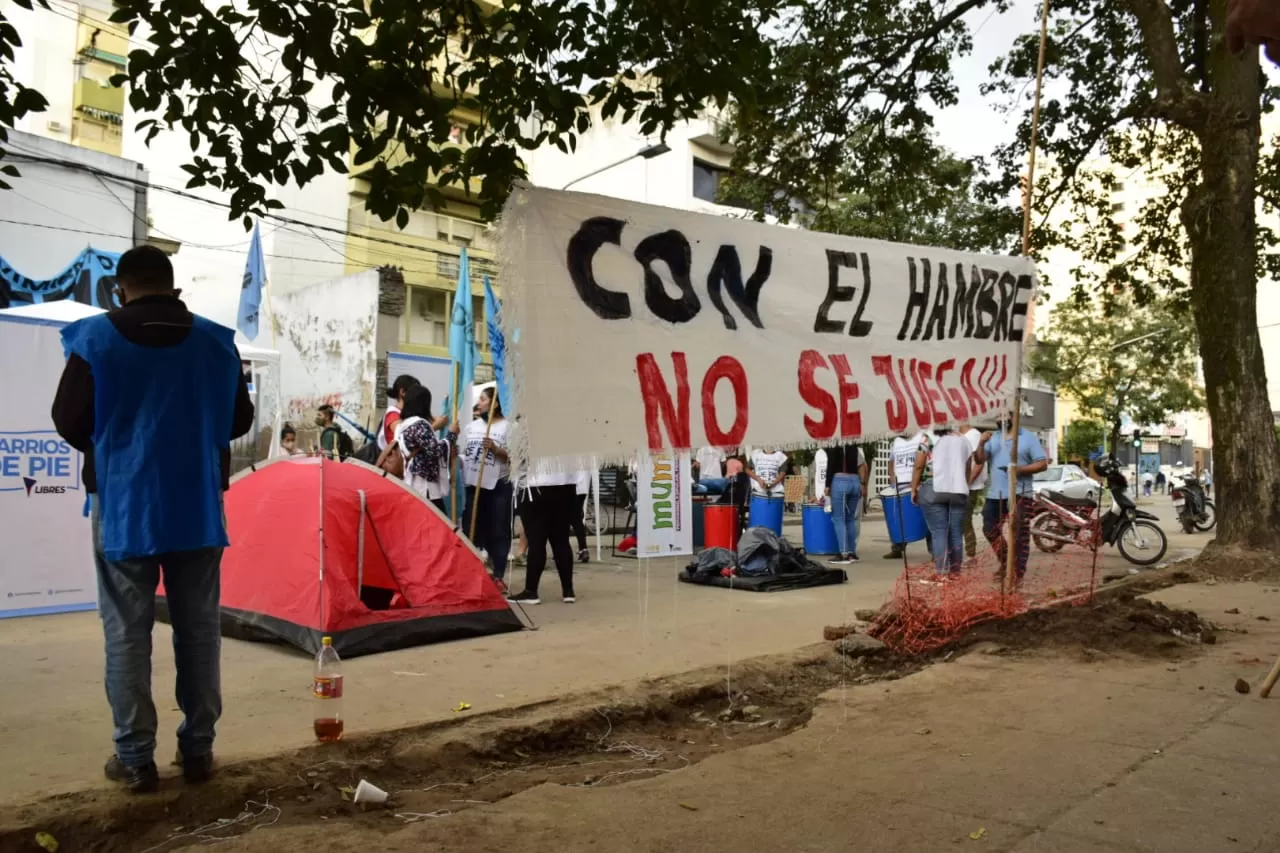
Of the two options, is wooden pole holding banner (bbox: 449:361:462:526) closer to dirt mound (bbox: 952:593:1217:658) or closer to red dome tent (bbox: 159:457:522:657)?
red dome tent (bbox: 159:457:522:657)

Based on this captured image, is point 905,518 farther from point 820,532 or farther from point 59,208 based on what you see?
point 59,208

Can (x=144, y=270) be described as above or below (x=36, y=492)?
above

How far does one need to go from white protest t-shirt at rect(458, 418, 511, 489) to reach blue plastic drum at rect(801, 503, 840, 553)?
4999 millimetres

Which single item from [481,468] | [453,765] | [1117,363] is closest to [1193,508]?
[481,468]

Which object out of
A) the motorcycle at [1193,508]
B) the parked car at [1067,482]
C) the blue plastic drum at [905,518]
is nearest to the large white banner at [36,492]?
the blue plastic drum at [905,518]

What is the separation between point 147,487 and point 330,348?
2139 centimetres

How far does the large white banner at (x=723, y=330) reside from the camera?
148 inches

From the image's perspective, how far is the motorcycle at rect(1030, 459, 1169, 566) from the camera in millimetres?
11867

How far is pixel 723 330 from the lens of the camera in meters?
4.41

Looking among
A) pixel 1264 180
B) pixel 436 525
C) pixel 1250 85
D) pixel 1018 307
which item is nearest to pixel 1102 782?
pixel 1018 307

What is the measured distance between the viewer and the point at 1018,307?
6172 millimetres

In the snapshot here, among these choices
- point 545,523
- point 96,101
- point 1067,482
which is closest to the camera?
point 545,523

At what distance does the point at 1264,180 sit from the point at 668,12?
1012cm

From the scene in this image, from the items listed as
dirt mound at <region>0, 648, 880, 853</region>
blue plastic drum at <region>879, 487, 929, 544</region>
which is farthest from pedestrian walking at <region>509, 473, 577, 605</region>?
blue plastic drum at <region>879, 487, 929, 544</region>
